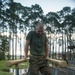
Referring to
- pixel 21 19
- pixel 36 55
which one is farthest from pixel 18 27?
pixel 36 55

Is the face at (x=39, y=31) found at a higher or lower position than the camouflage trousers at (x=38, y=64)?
higher

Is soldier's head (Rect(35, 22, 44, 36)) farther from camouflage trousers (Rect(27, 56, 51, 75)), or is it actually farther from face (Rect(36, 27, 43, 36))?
camouflage trousers (Rect(27, 56, 51, 75))

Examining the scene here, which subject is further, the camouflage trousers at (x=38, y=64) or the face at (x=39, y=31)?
the camouflage trousers at (x=38, y=64)

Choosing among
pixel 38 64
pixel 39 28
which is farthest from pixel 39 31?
pixel 38 64

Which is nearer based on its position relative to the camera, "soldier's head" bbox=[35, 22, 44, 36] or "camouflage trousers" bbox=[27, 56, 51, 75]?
"soldier's head" bbox=[35, 22, 44, 36]

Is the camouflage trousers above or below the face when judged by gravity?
below

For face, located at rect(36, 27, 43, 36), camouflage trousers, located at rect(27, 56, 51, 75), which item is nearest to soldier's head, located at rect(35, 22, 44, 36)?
face, located at rect(36, 27, 43, 36)

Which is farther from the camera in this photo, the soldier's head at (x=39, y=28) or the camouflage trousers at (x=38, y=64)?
the camouflage trousers at (x=38, y=64)

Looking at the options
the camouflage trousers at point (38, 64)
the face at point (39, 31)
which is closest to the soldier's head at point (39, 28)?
the face at point (39, 31)

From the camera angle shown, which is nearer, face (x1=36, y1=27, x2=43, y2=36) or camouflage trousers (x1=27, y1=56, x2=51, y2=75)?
face (x1=36, y1=27, x2=43, y2=36)

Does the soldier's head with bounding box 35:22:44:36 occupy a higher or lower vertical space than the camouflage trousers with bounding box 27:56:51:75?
higher

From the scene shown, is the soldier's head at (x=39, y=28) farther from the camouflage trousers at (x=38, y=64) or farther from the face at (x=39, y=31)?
the camouflage trousers at (x=38, y=64)

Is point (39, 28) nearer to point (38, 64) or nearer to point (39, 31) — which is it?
point (39, 31)

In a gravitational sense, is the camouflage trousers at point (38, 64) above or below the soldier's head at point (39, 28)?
below
